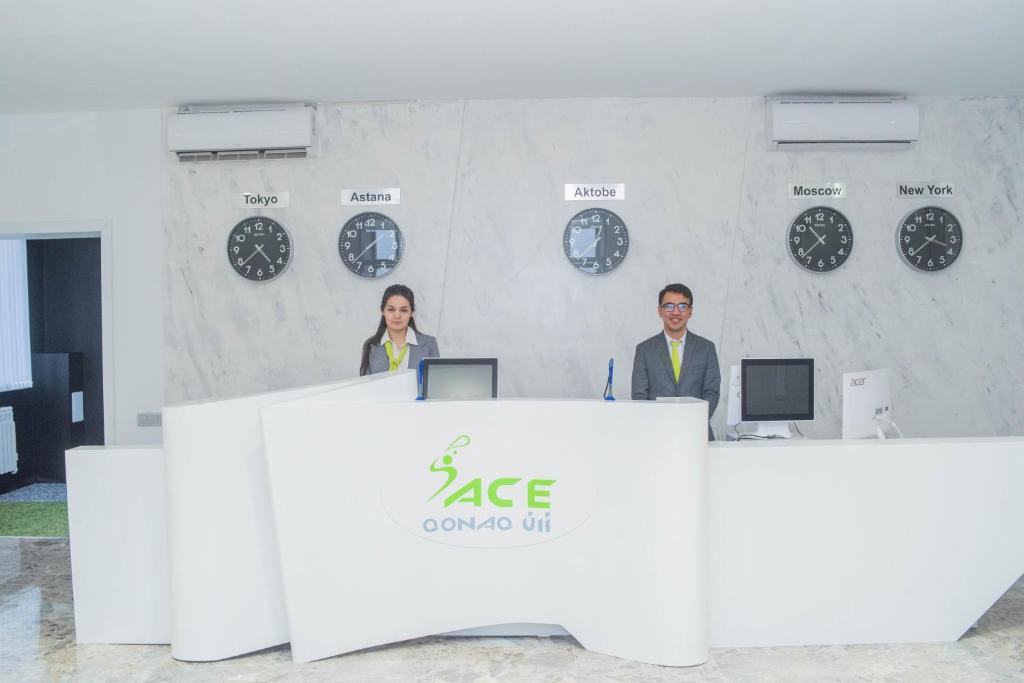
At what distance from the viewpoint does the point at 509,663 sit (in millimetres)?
2980

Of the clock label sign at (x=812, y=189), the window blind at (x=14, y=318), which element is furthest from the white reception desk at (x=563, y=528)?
the window blind at (x=14, y=318)

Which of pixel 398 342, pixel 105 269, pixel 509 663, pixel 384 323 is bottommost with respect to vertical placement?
pixel 509 663

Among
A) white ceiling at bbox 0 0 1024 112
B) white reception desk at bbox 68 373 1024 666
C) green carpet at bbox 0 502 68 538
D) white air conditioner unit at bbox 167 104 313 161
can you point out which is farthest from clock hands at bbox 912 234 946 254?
green carpet at bbox 0 502 68 538

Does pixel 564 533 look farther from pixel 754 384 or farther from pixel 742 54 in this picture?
pixel 742 54

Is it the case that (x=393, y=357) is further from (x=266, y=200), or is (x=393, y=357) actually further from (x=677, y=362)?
(x=677, y=362)

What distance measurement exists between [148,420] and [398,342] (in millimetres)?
2121

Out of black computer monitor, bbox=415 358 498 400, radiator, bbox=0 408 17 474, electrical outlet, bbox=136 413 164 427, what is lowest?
radiator, bbox=0 408 17 474

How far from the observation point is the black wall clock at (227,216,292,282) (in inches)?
219

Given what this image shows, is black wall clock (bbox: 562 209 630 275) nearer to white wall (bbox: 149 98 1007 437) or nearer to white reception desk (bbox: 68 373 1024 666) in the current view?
white wall (bbox: 149 98 1007 437)

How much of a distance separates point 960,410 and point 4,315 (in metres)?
8.16

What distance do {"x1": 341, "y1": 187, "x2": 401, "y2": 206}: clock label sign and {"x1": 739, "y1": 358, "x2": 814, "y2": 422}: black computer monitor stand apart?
2772 millimetres

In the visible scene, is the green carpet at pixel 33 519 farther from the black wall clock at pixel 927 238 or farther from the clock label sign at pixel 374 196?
the black wall clock at pixel 927 238

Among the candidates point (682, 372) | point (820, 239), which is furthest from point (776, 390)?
point (820, 239)

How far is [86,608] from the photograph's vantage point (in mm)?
3258
